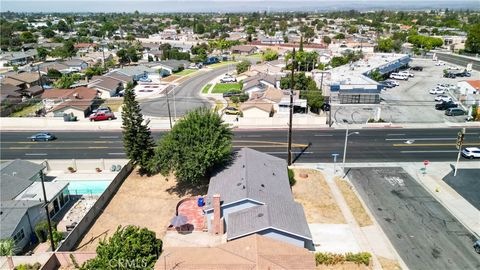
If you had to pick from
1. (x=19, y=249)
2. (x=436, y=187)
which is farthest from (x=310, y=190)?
(x=19, y=249)

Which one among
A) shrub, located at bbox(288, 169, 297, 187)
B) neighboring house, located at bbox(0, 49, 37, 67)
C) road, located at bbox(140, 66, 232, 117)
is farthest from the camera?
neighboring house, located at bbox(0, 49, 37, 67)

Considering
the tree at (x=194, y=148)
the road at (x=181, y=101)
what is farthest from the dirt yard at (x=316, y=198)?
the road at (x=181, y=101)

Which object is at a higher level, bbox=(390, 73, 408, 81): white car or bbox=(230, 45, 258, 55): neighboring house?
bbox=(230, 45, 258, 55): neighboring house

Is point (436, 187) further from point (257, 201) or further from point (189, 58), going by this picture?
point (189, 58)

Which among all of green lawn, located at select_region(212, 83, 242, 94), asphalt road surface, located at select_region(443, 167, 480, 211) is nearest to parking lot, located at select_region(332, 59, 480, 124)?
asphalt road surface, located at select_region(443, 167, 480, 211)

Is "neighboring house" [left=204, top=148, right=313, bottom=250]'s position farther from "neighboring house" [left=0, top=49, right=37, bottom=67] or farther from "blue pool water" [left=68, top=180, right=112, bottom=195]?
"neighboring house" [left=0, top=49, right=37, bottom=67]

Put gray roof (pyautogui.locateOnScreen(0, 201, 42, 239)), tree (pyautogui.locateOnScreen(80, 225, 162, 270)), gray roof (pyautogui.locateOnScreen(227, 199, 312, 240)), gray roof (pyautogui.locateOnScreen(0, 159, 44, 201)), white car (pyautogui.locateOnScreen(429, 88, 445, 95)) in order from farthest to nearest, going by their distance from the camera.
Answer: white car (pyautogui.locateOnScreen(429, 88, 445, 95)) → gray roof (pyautogui.locateOnScreen(0, 159, 44, 201)) → gray roof (pyautogui.locateOnScreen(0, 201, 42, 239)) → gray roof (pyautogui.locateOnScreen(227, 199, 312, 240)) → tree (pyautogui.locateOnScreen(80, 225, 162, 270))

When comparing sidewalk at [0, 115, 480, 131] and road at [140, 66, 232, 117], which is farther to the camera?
road at [140, 66, 232, 117]
